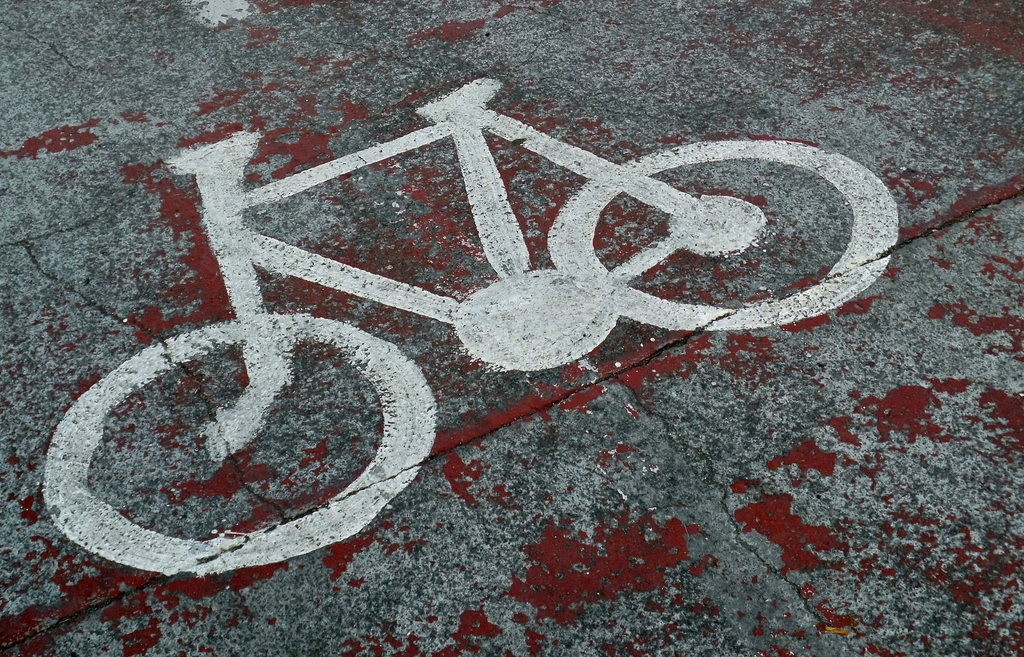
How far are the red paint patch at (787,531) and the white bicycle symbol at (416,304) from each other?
2.04 feet

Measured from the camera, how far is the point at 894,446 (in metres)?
2.22

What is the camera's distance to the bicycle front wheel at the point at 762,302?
259 centimetres

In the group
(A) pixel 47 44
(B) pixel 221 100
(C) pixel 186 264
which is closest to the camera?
(C) pixel 186 264

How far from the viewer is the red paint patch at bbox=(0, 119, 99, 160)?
3430 mm

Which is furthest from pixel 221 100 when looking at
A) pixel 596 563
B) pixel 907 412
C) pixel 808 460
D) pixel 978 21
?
pixel 978 21

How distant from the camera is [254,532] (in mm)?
2129

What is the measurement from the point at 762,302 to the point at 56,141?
2.80 metres

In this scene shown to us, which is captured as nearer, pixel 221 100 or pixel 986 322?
pixel 986 322

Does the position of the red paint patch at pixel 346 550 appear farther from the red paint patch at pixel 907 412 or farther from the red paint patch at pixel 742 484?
the red paint patch at pixel 907 412

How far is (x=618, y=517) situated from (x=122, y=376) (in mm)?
1490

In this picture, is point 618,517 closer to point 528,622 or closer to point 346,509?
point 528,622

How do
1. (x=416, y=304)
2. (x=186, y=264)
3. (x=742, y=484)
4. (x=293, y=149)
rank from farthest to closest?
(x=293, y=149), (x=186, y=264), (x=416, y=304), (x=742, y=484)

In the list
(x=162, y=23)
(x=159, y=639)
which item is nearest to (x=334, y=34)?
(x=162, y=23)

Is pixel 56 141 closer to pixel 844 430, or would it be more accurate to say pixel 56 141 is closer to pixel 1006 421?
pixel 844 430
